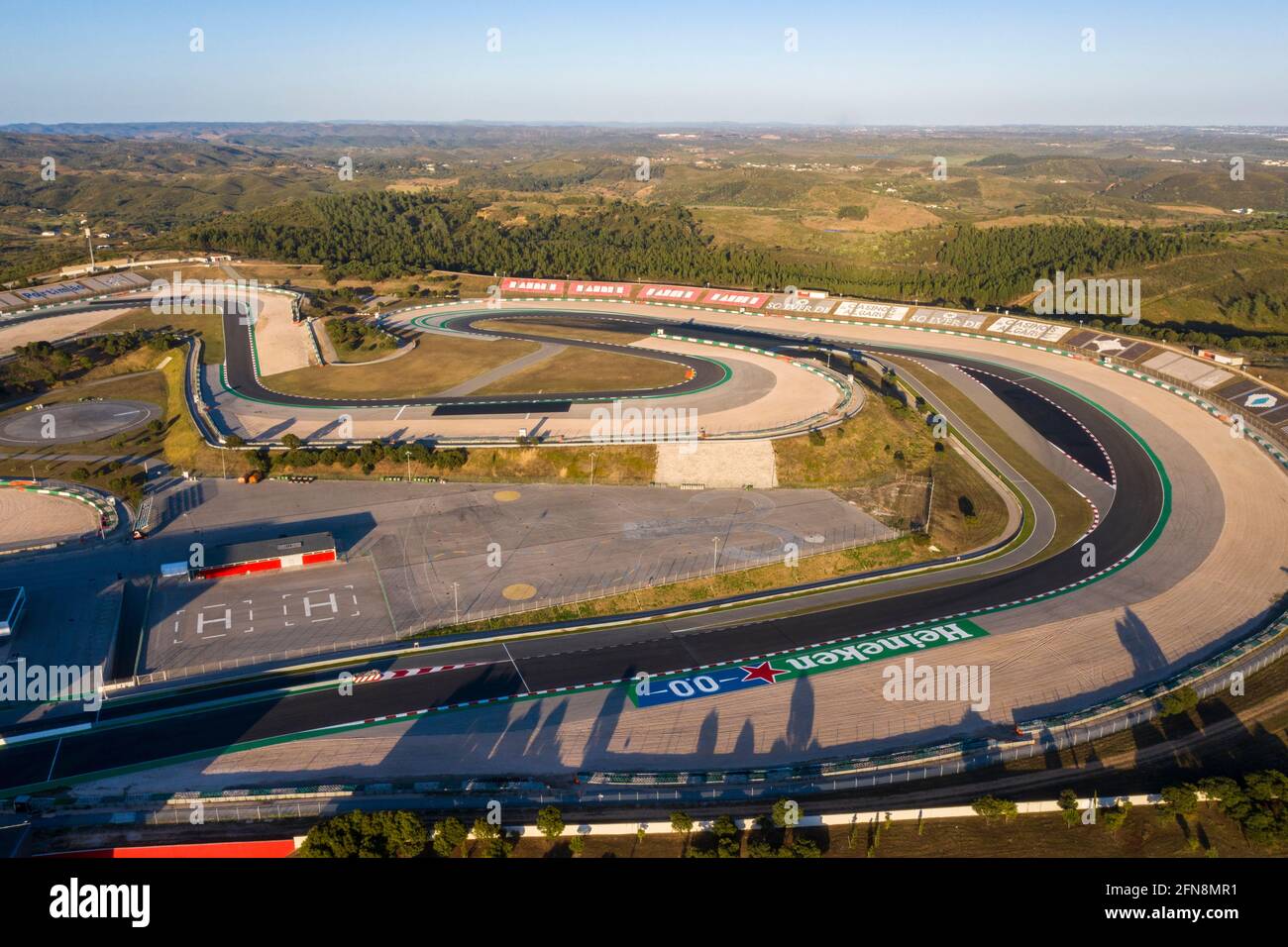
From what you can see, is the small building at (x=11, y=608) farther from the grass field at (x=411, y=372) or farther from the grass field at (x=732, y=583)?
the grass field at (x=411, y=372)

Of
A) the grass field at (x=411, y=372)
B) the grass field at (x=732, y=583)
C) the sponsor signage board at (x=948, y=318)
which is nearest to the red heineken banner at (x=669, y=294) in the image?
the sponsor signage board at (x=948, y=318)

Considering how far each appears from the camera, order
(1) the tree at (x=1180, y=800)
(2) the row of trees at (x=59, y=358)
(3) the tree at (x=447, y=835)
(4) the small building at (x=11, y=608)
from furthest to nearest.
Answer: (2) the row of trees at (x=59, y=358)
(4) the small building at (x=11, y=608)
(1) the tree at (x=1180, y=800)
(3) the tree at (x=447, y=835)

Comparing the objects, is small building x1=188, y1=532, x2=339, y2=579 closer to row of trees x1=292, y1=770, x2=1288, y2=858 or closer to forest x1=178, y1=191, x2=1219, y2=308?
row of trees x1=292, y1=770, x2=1288, y2=858

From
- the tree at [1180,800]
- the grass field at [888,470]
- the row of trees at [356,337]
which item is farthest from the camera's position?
the row of trees at [356,337]

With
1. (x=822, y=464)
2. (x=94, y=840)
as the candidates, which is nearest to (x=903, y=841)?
(x=94, y=840)

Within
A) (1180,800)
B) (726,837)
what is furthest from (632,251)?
(1180,800)

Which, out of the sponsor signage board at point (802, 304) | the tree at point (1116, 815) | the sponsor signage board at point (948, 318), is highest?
the sponsor signage board at point (802, 304)

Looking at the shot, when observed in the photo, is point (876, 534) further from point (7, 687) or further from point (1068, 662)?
point (7, 687)

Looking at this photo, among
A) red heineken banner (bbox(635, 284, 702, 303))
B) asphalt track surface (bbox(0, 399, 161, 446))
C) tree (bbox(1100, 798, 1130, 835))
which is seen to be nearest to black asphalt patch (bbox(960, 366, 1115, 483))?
tree (bbox(1100, 798, 1130, 835))
